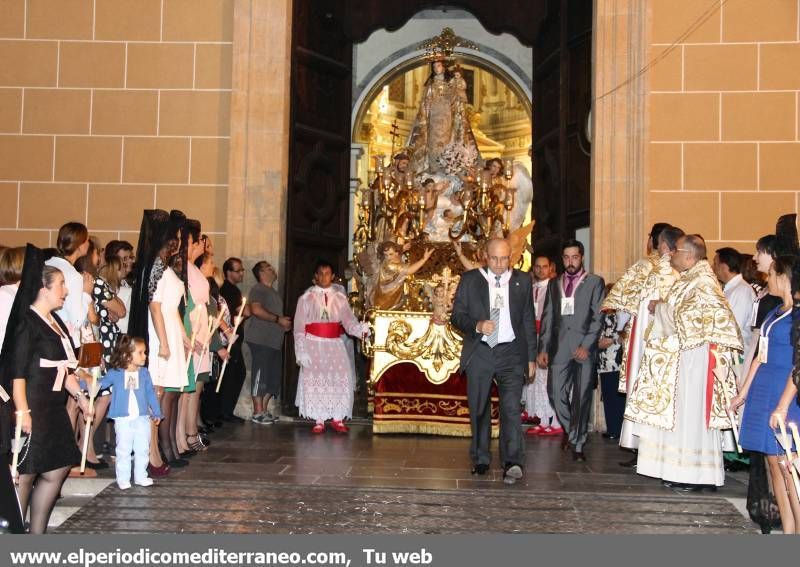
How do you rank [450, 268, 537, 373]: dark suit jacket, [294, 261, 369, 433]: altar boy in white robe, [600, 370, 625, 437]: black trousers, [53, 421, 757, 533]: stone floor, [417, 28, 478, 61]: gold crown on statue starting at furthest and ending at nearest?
[417, 28, 478, 61]: gold crown on statue → [294, 261, 369, 433]: altar boy in white robe → [600, 370, 625, 437]: black trousers → [450, 268, 537, 373]: dark suit jacket → [53, 421, 757, 533]: stone floor

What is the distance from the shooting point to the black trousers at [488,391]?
6.85 metres

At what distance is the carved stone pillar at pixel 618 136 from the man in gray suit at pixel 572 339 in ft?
5.34

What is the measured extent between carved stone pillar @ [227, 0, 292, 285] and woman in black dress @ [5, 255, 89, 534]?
4.87 metres

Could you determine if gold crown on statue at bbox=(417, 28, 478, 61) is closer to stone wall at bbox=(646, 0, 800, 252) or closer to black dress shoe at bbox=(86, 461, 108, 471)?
stone wall at bbox=(646, 0, 800, 252)

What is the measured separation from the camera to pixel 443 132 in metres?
11.3

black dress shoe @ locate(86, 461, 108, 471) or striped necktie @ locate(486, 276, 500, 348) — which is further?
striped necktie @ locate(486, 276, 500, 348)

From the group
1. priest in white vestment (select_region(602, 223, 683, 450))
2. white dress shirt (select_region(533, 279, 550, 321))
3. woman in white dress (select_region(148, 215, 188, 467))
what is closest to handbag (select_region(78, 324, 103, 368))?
woman in white dress (select_region(148, 215, 188, 467))

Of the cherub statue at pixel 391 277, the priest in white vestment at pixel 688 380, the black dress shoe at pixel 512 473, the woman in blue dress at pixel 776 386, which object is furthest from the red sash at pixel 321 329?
the woman in blue dress at pixel 776 386

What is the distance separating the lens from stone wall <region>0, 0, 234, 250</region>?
33.6 feet

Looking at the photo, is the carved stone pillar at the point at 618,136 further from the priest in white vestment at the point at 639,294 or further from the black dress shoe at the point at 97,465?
the black dress shoe at the point at 97,465

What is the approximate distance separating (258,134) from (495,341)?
440 centimetres

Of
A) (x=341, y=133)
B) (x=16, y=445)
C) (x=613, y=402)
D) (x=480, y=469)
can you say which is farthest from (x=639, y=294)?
(x=341, y=133)

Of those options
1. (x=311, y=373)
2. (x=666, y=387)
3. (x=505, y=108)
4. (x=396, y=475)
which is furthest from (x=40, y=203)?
(x=505, y=108)

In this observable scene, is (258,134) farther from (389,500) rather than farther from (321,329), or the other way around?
(389,500)
